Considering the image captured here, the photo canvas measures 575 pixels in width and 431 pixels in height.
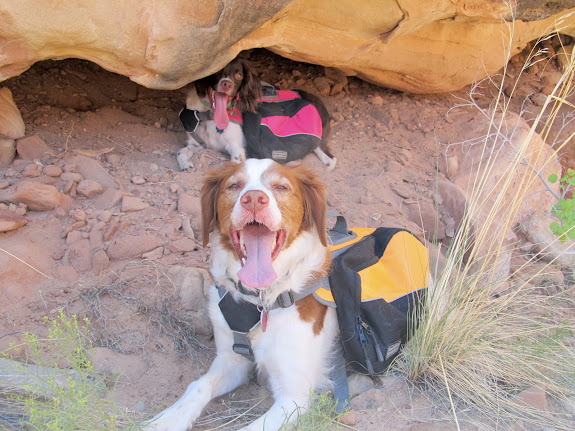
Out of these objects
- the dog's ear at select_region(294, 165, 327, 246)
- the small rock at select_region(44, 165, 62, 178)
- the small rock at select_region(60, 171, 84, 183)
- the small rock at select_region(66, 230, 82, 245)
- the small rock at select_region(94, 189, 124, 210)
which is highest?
the dog's ear at select_region(294, 165, 327, 246)

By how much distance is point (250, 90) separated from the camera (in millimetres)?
5543

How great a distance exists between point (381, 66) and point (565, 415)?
145 inches

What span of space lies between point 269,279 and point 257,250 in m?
0.17

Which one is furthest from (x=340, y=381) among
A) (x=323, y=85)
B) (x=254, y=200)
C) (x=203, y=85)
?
(x=323, y=85)

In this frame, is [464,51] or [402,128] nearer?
[464,51]

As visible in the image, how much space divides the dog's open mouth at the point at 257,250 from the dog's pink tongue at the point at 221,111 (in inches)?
125

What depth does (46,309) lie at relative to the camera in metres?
3.16

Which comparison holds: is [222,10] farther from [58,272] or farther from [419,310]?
[419,310]

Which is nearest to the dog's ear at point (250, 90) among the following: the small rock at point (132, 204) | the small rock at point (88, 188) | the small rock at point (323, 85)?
the small rock at point (323, 85)

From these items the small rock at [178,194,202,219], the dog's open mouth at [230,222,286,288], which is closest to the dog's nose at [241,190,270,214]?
the dog's open mouth at [230,222,286,288]

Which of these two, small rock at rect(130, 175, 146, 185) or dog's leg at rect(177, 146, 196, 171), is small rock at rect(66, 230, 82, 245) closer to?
small rock at rect(130, 175, 146, 185)

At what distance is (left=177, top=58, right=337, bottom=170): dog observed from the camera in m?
5.49

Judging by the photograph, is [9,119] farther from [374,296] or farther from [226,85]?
[374,296]

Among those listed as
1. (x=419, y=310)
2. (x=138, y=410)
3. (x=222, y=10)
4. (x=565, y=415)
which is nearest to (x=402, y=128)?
(x=222, y=10)
